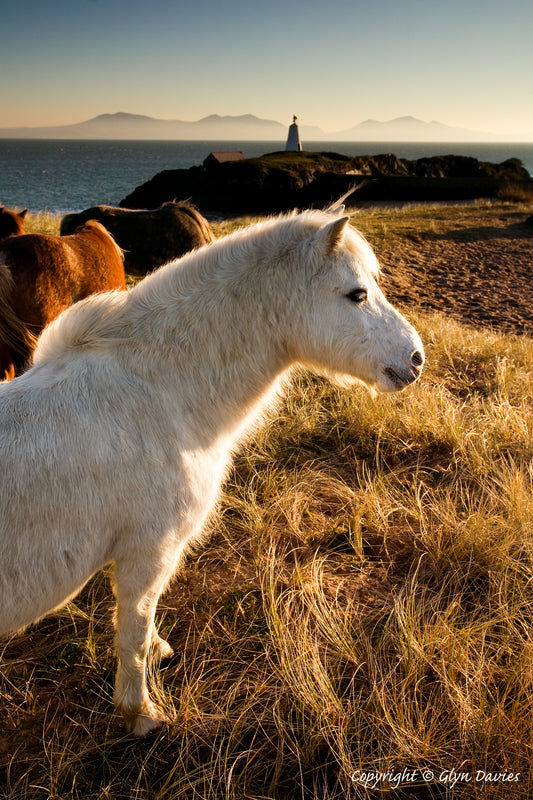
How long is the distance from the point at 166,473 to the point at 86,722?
117 centimetres

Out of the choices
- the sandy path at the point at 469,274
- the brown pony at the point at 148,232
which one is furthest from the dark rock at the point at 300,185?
the brown pony at the point at 148,232

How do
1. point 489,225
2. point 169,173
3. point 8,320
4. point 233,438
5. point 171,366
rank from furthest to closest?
point 169,173, point 489,225, point 8,320, point 233,438, point 171,366

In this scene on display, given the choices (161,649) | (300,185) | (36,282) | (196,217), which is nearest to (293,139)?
(300,185)

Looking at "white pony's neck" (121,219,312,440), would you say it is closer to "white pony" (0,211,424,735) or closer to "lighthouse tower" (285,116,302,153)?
"white pony" (0,211,424,735)

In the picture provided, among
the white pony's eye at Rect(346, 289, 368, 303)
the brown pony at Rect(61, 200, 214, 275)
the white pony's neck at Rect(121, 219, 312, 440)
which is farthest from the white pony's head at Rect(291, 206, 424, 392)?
the brown pony at Rect(61, 200, 214, 275)

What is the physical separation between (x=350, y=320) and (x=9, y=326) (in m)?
2.45

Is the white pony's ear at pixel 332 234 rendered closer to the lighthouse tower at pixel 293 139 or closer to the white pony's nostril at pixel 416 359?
the white pony's nostril at pixel 416 359

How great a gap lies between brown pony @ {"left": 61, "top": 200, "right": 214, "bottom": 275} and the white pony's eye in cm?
526

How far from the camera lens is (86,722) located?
210 cm

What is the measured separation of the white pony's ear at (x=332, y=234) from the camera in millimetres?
1922

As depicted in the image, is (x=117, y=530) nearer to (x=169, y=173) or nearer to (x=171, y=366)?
(x=171, y=366)

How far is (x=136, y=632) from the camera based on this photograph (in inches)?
78.7

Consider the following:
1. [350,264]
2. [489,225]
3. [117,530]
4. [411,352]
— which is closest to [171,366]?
[117,530]

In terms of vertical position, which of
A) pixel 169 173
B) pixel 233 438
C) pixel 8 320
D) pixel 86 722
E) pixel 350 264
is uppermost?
pixel 169 173
